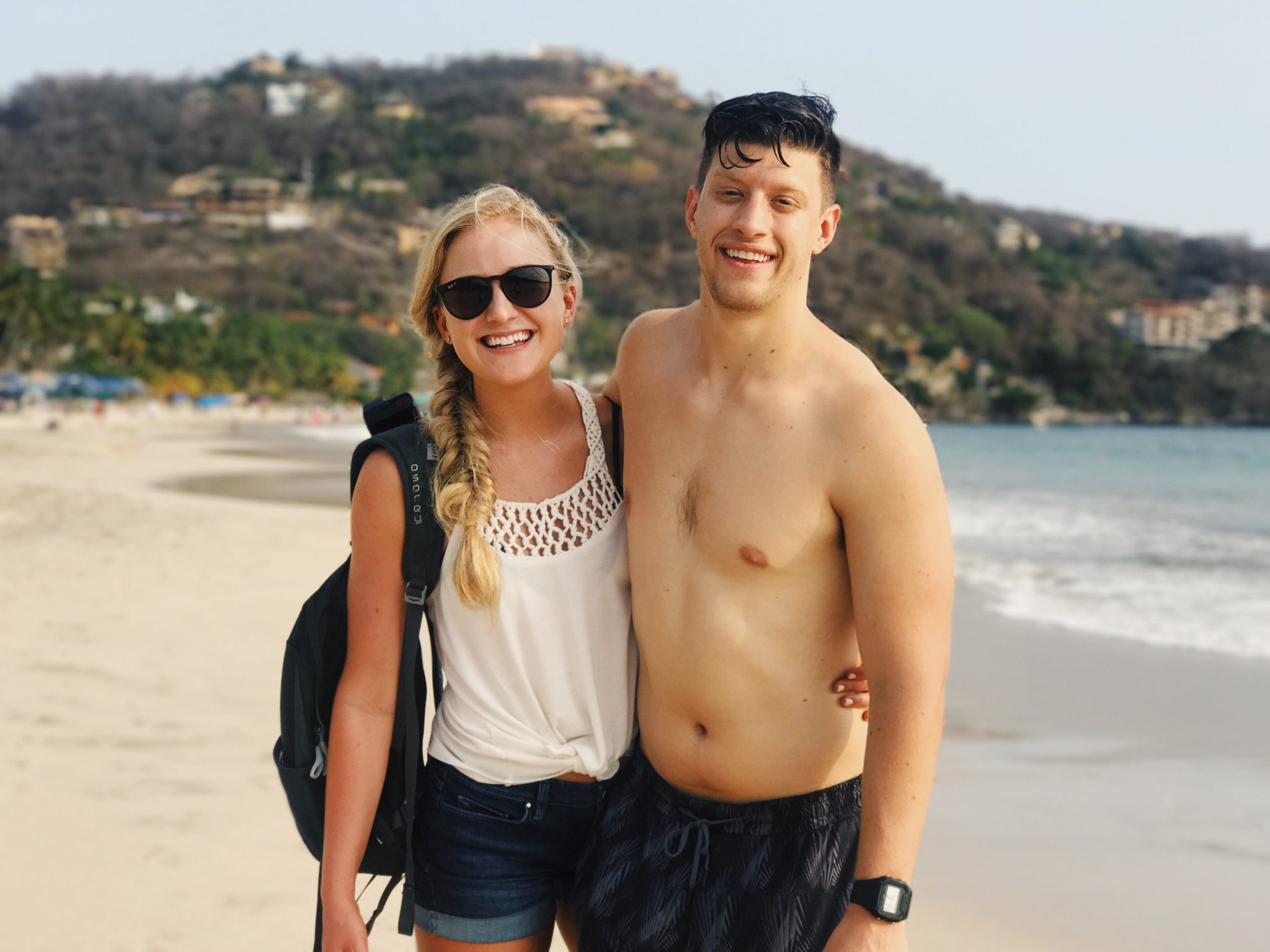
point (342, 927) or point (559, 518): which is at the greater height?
point (559, 518)

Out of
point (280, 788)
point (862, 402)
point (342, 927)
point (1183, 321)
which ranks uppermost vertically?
point (862, 402)

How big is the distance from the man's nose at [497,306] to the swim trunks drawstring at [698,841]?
0.92 m

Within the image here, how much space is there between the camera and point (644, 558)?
82.6 inches

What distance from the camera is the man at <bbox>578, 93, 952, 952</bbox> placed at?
6.08 feet

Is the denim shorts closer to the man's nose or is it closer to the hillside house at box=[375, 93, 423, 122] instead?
the man's nose

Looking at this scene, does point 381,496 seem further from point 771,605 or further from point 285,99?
point 285,99

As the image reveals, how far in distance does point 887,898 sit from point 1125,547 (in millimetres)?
15313

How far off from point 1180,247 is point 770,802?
129 metres

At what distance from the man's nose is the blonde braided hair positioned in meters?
0.13

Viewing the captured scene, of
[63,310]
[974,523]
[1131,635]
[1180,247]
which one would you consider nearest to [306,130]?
[63,310]

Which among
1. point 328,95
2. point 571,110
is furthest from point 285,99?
point 571,110

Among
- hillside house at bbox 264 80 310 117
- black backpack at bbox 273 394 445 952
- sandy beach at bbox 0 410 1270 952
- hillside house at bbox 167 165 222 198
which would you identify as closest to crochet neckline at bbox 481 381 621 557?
black backpack at bbox 273 394 445 952

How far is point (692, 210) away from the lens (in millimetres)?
2148

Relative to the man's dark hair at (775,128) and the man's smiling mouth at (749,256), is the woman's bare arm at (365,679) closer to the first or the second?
the man's smiling mouth at (749,256)
